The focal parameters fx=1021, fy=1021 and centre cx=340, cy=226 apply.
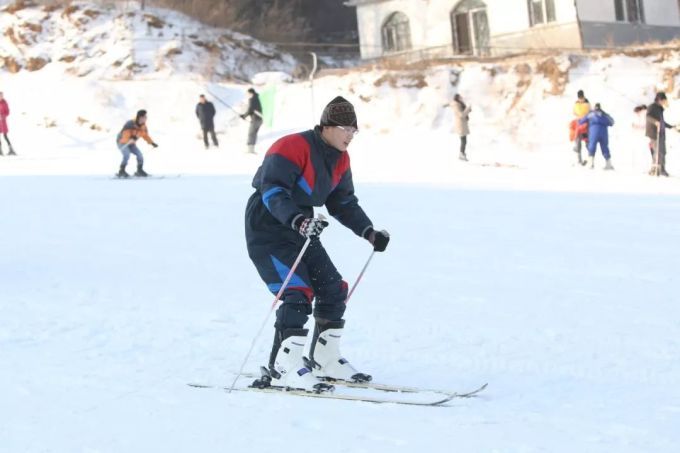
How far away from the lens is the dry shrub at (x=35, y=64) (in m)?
30.9

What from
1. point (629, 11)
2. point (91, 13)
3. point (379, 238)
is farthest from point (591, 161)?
point (91, 13)

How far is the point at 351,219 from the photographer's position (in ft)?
16.9

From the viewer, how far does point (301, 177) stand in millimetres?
4824

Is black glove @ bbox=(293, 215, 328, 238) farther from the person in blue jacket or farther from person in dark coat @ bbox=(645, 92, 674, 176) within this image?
the person in blue jacket

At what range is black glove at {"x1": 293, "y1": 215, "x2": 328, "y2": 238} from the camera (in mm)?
4559

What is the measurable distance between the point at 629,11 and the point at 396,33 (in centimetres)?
775

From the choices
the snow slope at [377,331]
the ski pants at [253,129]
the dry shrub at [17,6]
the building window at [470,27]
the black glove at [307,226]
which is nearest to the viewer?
the snow slope at [377,331]

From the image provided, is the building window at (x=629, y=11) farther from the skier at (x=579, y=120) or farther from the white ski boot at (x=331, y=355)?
the white ski boot at (x=331, y=355)

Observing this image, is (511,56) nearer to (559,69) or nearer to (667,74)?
(559,69)

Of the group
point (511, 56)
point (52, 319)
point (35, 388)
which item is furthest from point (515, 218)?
point (511, 56)

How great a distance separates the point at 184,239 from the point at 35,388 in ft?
18.0

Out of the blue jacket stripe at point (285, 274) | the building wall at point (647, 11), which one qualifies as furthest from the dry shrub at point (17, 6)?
the blue jacket stripe at point (285, 274)

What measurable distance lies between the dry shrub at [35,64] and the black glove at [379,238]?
2786 centimetres

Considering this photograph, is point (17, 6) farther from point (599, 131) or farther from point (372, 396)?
point (372, 396)
